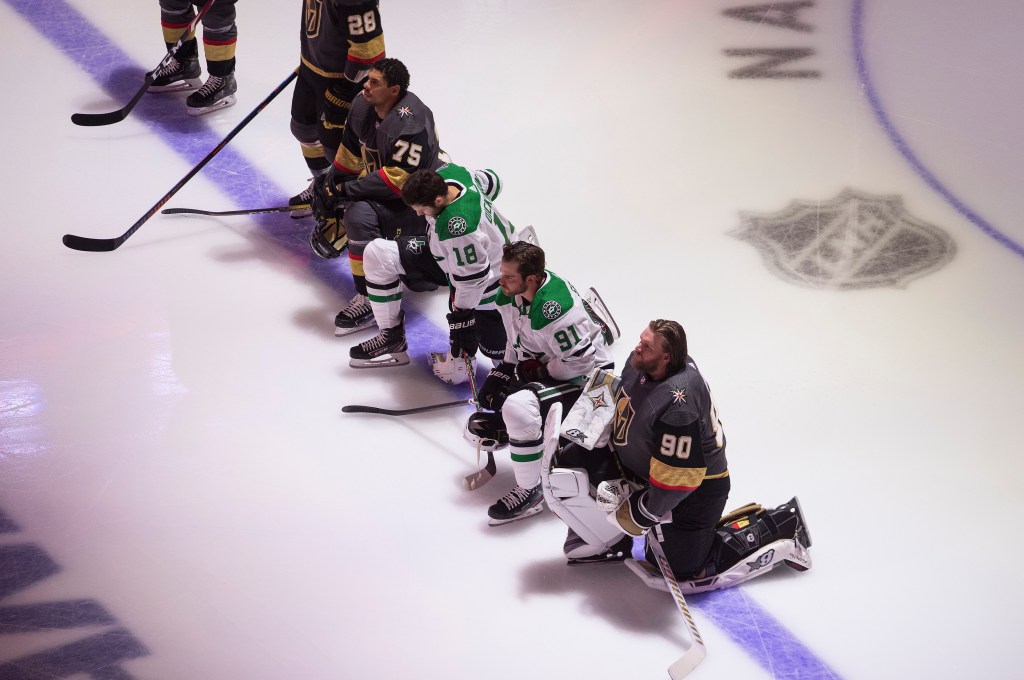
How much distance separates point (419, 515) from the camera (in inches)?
142

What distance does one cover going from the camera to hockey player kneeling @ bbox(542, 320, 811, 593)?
9.91 feet

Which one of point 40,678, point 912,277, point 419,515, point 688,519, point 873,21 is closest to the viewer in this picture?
point 40,678

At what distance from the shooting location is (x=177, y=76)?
5758 millimetres

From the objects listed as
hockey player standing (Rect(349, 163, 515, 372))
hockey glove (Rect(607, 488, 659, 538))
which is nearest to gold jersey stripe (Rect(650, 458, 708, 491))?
hockey glove (Rect(607, 488, 659, 538))

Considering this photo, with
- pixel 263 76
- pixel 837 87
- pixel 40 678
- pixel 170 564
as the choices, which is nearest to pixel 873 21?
pixel 837 87

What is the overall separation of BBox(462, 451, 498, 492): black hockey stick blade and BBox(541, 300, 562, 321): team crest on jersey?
590 mm

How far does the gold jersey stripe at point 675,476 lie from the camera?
3033mm

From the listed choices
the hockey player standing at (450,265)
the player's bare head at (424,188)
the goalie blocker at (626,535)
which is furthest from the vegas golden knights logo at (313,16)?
the goalie blocker at (626,535)

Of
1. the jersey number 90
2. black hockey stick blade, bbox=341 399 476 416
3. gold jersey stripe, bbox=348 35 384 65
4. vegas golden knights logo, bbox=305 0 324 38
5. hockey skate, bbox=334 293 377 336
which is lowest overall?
black hockey stick blade, bbox=341 399 476 416

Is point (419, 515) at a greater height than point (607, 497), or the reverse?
point (607, 497)

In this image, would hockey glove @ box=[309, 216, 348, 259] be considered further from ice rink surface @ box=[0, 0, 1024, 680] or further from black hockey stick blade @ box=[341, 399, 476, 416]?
black hockey stick blade @ box=[341, 399, 476, 416]

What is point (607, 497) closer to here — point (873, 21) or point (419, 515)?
point (419, 515)

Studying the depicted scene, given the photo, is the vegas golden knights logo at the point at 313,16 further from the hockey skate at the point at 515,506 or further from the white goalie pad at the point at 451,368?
the hockey skate at the point at 515,506

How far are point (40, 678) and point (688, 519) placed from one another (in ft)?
6.25
